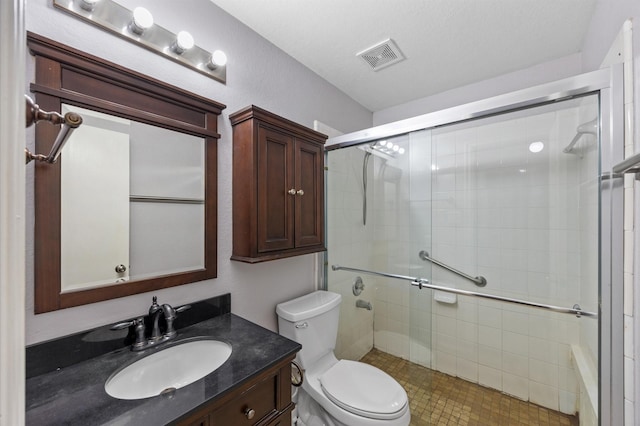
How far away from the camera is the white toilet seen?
1271mm

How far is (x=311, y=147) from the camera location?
165cm

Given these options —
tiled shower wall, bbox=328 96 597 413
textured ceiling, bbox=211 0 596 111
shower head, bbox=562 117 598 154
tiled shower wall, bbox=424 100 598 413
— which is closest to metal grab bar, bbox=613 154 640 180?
shower head, bbox=562 117 598 154

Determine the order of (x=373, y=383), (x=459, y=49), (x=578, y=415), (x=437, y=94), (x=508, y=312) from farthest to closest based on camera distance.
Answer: (x=437, y=94)
(x=508, y=312)
(x=459, y=49)
(x=578, y=415)
(x=373, y=383)

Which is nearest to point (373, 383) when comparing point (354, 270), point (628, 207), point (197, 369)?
point (354, 270)

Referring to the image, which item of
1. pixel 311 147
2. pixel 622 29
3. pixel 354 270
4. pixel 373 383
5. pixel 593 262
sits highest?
pixel 622 29

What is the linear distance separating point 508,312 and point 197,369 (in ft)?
6.92

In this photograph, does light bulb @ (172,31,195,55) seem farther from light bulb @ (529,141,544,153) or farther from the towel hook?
light bulb @ (529,141,544,153)

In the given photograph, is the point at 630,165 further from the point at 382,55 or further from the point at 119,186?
the point at 119,186

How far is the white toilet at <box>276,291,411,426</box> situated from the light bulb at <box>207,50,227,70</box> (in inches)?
53.0

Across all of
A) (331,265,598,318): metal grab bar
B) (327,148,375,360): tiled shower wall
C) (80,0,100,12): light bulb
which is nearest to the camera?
(80,0,100,12): light bulb

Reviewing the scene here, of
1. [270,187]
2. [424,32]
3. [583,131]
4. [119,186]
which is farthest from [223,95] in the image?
[583,131]

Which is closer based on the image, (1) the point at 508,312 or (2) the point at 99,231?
(2) the point at 99,231

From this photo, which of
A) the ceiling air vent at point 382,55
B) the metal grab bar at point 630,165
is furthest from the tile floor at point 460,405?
the ceiling air vent at point 382,55

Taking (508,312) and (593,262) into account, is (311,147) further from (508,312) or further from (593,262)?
(508,312)
